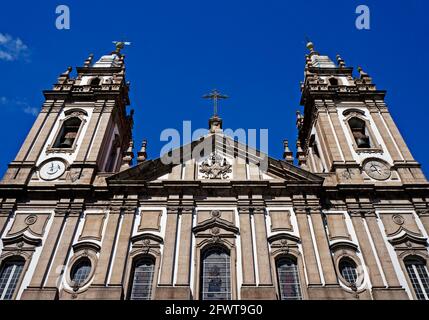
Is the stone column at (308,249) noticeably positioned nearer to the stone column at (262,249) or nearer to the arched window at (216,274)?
the stone column at (262,249)

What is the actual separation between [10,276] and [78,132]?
848 centimetres

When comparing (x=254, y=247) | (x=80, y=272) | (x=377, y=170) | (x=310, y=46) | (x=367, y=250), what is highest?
(x=310, y=46)

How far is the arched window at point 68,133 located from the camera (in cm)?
2177

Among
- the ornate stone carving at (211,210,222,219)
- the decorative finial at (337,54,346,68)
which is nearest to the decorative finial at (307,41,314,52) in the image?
the decorative finial at (337,54,346,68)

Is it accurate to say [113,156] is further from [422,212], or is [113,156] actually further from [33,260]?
[422,212]

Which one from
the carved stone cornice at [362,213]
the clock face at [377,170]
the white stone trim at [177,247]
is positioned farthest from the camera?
the clock face at [377,170]

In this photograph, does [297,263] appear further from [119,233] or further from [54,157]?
[54,157]

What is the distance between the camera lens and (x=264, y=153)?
2055 cm

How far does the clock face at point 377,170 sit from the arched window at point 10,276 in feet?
50.6

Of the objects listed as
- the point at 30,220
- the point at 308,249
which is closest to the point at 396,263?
the point at 308,249

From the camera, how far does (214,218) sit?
17.7 metres

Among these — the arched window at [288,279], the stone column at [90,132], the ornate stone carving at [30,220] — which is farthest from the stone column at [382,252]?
the ornate stone carving at [30,220]

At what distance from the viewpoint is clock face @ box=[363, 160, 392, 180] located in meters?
20.0
